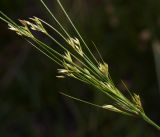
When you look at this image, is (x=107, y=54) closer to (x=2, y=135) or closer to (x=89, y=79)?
(x=2, y=135)

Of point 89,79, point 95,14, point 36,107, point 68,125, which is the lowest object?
point 68,125

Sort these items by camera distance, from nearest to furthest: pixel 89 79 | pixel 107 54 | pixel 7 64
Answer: pixel 89 79, pixel 107 54, pixel 7 64

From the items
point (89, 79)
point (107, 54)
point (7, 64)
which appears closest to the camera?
point (89, 79)

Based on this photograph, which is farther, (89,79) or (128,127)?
(128,127)

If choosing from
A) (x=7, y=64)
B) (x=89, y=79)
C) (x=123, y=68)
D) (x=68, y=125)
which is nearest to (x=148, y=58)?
(x=123, y=68)

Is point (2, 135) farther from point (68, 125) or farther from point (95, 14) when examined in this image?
point (95, 14)

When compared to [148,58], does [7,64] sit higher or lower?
higher
